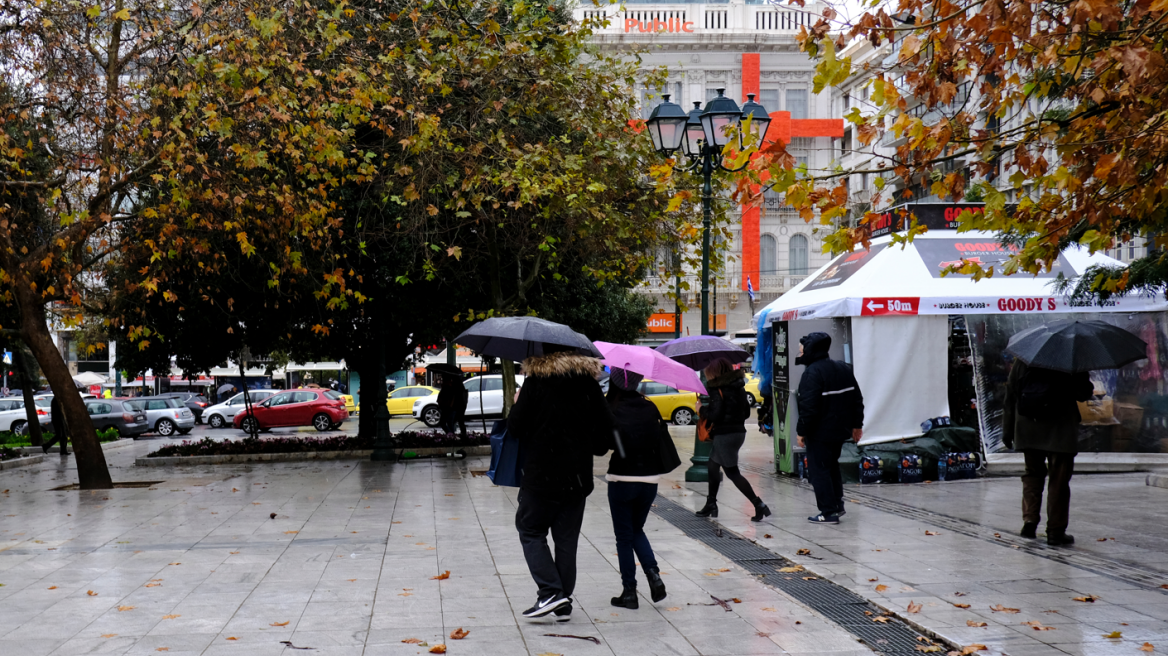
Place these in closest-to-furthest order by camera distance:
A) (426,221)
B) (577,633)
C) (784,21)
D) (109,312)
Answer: (577,633) → (426,221) → (109,312) → (784,21)

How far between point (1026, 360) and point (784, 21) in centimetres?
3904

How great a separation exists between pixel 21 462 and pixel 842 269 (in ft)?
51.0

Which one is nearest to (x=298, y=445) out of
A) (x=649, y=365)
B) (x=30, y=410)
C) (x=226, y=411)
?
(x=30, y=410)

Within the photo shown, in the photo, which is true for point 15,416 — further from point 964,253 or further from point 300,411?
point 964,253

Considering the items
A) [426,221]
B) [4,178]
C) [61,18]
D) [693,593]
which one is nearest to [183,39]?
[61,18]

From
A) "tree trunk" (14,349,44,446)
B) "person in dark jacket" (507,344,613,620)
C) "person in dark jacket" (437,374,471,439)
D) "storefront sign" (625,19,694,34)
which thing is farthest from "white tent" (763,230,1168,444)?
"storefront sign" (625,19,694,34)

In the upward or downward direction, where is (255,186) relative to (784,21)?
downward

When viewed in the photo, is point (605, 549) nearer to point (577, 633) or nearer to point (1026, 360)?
point (577, 633)

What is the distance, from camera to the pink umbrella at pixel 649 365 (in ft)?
21.9

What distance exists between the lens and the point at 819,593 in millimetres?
6922

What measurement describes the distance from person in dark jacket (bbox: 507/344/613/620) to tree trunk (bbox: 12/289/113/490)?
10266 mm

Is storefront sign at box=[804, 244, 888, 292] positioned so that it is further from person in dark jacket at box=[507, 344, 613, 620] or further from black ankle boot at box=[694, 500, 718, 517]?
person in dark jacket at box=[507, 344, 613, 620]

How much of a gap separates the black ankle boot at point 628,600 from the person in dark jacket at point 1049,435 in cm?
398

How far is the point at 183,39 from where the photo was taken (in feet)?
43.3
